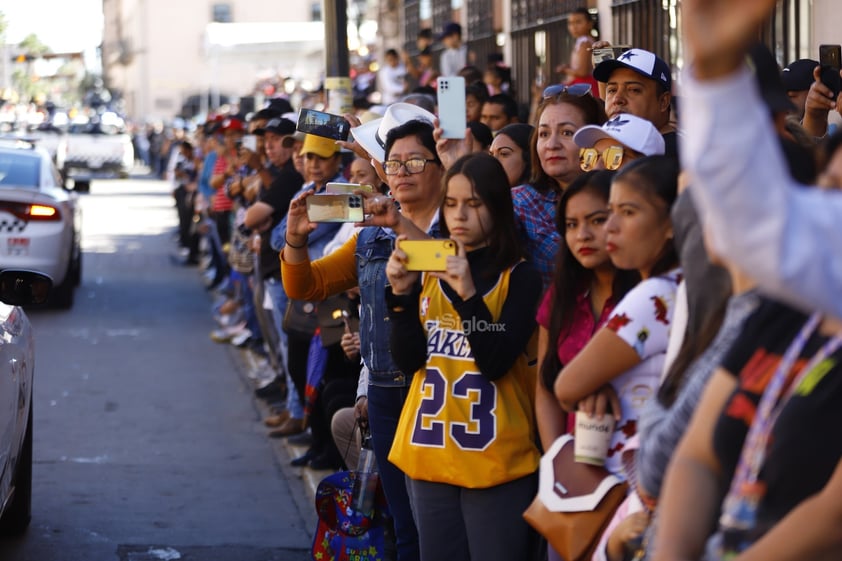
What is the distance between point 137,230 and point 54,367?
15260 mm

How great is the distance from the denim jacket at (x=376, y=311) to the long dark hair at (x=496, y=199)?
752mm

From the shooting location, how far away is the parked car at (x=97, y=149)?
47469 millimetres

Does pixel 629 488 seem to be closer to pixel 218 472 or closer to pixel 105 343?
pixel 218 472

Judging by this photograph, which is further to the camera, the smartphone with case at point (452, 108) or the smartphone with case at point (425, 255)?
the smartphone with case at point (452, 108)

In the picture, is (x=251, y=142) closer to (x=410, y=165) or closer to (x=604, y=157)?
(x=410, y=165)

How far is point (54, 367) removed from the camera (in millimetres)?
12383

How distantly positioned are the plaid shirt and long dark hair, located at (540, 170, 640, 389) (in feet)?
1.36

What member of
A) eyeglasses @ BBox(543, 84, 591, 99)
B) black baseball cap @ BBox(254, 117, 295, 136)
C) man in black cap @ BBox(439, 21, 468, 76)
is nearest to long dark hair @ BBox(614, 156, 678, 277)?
eyeglasses @ BBox(543, 84, 591, 99)

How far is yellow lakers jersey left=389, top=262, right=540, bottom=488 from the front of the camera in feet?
15.3

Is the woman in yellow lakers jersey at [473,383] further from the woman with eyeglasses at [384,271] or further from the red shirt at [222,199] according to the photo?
the red shirt at [222,199]

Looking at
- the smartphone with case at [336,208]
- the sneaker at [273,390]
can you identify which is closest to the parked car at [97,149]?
the sneaker at [273,390]

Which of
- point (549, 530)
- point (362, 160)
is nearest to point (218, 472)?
point (362, 160)

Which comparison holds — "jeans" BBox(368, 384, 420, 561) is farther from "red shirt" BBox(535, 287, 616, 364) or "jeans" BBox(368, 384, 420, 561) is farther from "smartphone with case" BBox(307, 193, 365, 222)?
"red shirt" BBox(535, 287, 616, 364)

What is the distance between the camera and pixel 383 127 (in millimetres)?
5949
